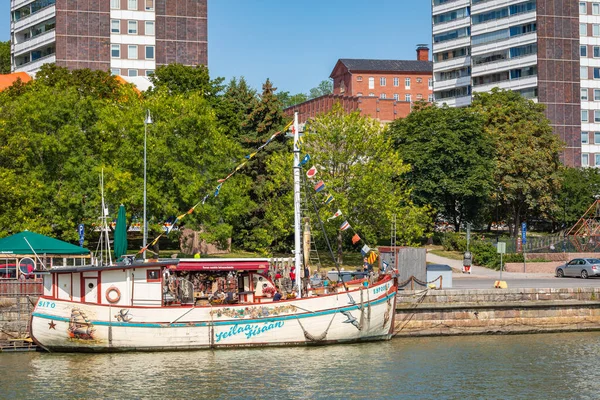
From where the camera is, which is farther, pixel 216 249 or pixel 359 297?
pixel 216 249

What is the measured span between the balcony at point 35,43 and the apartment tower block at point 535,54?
4987 centimetres

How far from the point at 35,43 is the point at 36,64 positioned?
8.00 ft

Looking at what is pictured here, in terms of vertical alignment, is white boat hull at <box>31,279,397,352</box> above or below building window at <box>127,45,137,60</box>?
below

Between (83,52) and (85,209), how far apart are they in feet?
164

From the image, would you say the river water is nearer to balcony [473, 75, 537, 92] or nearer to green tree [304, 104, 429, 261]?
green tree [304, 104, 429, 261]

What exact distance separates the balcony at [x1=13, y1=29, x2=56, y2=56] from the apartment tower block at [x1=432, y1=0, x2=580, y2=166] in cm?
4987

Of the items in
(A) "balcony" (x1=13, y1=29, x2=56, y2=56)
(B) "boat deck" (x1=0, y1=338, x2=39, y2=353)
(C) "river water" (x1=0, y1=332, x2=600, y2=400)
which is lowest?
(C) "river water" (x1=0, y1=332, x2=600, y2=400)

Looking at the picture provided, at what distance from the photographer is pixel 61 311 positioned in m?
38.6

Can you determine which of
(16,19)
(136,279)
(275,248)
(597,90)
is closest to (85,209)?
(275,248)

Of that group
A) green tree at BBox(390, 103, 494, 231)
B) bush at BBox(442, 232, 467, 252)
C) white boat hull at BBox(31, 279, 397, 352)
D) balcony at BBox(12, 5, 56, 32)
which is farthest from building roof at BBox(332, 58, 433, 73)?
white boat hull at BBox(31, 279, 397, 352)

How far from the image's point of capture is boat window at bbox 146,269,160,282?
39.8 meters

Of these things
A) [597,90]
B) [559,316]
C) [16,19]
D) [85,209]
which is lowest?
[559,316]

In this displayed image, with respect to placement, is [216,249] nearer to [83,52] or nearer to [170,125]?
[170,125]

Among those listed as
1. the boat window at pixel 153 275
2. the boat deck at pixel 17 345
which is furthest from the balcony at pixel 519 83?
the boat deck at pixel 17 345
